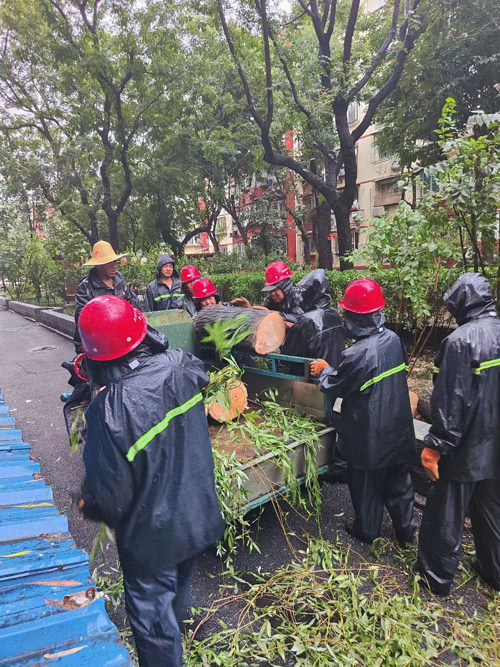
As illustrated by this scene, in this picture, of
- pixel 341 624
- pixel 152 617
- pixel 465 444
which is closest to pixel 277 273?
pixel 465 444

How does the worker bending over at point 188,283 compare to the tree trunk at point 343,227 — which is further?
the tree trunk at point 343,227

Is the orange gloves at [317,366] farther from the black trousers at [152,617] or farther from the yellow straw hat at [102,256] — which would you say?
the yellow straw hat at [102,256]

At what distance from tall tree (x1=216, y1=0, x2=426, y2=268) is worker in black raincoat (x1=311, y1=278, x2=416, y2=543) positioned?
4.24m

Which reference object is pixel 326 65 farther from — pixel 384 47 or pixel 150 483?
pixel 150 483

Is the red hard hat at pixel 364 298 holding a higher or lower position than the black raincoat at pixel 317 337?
higher

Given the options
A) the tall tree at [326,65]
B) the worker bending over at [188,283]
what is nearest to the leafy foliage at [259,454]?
the worker bending over at [188,283]

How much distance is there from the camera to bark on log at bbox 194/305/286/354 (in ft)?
12.8

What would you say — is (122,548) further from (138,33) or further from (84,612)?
(138,33)

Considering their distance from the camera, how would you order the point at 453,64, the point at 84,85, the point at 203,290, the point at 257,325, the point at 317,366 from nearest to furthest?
the point at 317,366
the point at 257,325
the point at 203,290
the point at 453,64
the point at 84,85

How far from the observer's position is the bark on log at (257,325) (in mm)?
3893

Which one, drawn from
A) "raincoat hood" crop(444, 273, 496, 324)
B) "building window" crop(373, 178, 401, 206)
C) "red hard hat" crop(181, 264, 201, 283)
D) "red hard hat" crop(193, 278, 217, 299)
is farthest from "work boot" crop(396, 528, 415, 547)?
"building window" crop(373, 178, 401, 206)

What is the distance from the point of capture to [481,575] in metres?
2.81

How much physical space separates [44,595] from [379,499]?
7.78 ft

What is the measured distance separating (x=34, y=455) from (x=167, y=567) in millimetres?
3873
